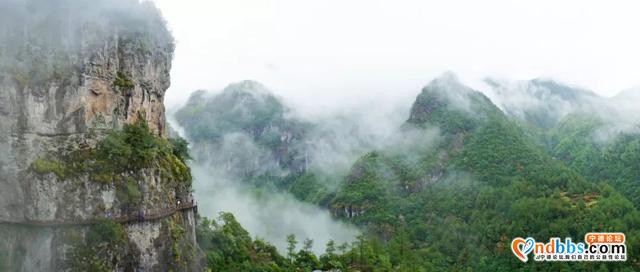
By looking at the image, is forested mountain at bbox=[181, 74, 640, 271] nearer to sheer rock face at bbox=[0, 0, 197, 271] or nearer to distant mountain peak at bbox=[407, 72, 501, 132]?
distant mountain peak at bbox=[407, 72, 501, 132]

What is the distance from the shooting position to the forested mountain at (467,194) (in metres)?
77.2

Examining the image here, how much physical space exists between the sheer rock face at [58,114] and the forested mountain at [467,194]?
57.9 ft

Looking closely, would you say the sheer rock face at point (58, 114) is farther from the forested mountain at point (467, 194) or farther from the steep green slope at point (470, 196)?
the steep green slope at point (470, 196)

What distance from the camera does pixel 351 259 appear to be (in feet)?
252

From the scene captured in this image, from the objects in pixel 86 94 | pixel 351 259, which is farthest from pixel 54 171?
pixel 351 259

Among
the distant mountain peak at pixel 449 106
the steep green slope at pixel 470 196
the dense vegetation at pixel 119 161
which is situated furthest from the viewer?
the distant mountain peak at pixel 449 106

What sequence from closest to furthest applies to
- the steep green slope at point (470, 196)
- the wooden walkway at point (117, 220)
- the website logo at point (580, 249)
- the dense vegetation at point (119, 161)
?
the wooden walkway at point (117, 220)
the dense vegetation at point (119, 161)
the website logo at point (580, 249)
the steep green slope at point (470, 196)

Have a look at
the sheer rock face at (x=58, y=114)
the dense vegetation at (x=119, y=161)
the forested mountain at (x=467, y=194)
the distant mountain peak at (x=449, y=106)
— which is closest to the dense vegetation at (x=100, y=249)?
the sheer rock face at (x=58, y=114)

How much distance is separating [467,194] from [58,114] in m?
80.7

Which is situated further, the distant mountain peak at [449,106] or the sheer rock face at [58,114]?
the distant mountain peak at [449,106]

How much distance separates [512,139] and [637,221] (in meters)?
46.7

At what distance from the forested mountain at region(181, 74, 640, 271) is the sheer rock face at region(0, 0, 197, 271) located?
1765 centimetres

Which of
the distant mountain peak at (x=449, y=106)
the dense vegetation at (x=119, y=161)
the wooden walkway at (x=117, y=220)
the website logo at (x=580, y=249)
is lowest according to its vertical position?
the website logo at (x=580, y=249)

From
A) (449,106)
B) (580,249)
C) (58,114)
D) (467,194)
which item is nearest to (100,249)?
(58,114)
